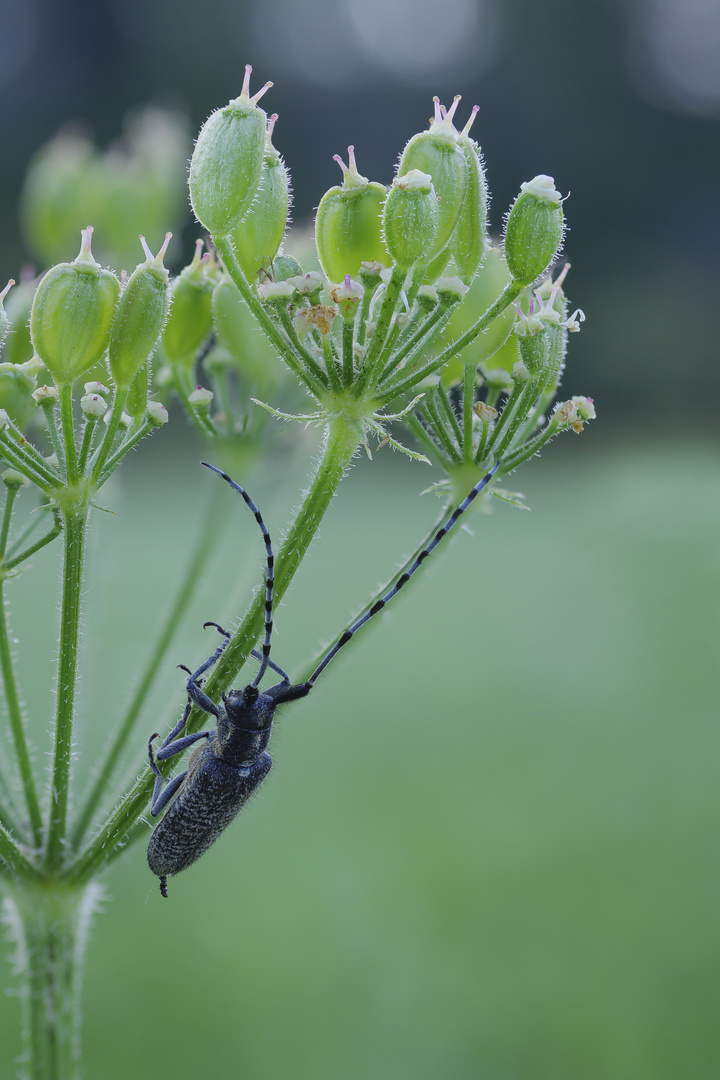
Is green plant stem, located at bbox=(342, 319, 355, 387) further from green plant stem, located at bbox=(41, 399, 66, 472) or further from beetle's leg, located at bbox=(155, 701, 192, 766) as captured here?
beetle's leg, located at bbox=(155, 701, 192, 766)

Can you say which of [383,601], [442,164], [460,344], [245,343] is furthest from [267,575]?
[442,164]

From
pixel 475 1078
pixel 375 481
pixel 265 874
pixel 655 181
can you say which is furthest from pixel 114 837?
pixel 655 181

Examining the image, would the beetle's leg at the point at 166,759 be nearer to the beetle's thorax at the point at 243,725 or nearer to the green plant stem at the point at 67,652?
the beetle's thorax at the point at 243,725

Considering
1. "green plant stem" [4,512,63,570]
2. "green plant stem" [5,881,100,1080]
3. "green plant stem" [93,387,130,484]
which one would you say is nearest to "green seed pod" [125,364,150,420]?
"green plant stem" [93,387,130,484]

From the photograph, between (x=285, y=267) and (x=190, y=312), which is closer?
(x=285, y=267)

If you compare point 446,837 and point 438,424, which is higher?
point 438,424

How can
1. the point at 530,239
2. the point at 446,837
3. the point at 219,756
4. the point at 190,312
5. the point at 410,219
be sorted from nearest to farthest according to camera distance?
the point at 410,219 → the point at 530,239 → the point at 219,756 → the point at 190,312 → the point at 446,837

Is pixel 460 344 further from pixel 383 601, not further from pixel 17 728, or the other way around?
pixel 17 728

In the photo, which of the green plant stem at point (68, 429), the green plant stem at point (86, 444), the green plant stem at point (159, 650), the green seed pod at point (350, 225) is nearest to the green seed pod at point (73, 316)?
the green plant stem at point (68, 429)
